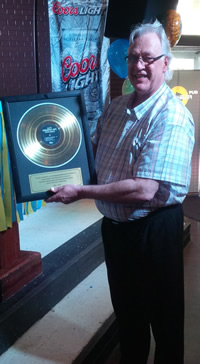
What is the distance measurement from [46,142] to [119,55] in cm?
157

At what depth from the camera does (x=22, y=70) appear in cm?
203

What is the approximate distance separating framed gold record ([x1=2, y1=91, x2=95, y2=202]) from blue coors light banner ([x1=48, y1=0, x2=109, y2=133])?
164 centimetres

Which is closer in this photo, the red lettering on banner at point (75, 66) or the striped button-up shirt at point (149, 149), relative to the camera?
the striped button-up shirt at point (149, 149)

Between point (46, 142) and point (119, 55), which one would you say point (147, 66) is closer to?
point (46, 142)

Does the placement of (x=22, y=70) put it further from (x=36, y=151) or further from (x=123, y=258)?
(x=123, y=258)

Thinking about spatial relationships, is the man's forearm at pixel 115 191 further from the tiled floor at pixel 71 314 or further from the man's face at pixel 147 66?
the tiled floor at pixel 71 314

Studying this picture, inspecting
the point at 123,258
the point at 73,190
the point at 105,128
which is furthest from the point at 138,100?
the point at 123,258

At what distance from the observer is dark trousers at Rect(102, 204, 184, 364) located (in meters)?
1.44

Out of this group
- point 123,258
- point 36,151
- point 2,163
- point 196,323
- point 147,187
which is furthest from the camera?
point 196,323

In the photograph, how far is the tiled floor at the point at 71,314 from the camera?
69.7 inches

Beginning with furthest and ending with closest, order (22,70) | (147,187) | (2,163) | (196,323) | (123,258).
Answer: (196,323)
(22,70)
(2,163)
(123,258)
(147,187)

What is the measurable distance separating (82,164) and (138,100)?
0.33 metres

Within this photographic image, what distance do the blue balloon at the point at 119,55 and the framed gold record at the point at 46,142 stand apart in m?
1.42

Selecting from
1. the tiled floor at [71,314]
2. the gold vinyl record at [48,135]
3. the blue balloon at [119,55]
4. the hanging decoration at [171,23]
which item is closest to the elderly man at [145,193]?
the gold vinyl record at [48,135]
